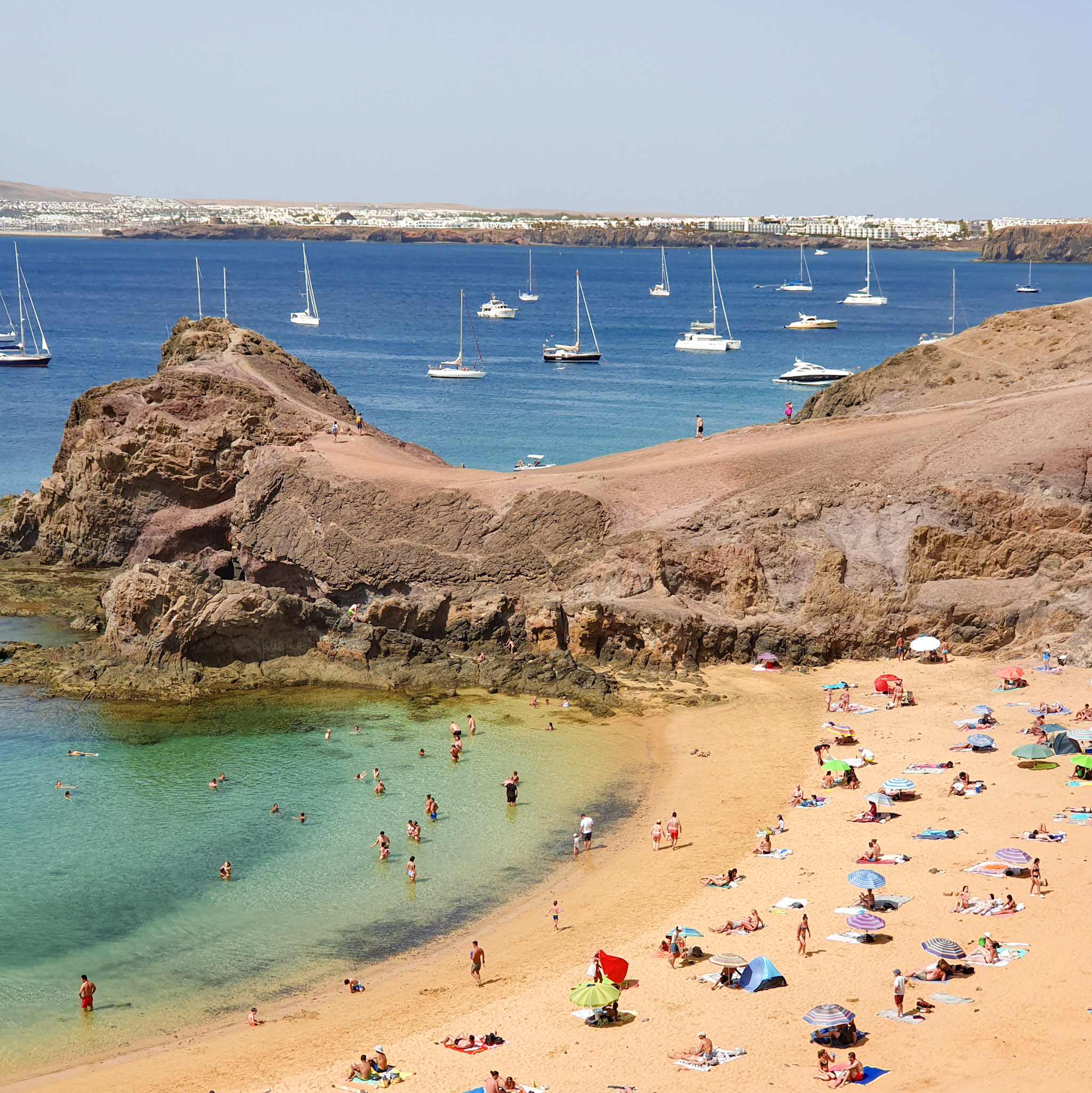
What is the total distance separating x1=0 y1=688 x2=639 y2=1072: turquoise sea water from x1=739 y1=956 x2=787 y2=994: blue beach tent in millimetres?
6727

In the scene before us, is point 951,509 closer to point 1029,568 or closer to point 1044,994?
point 1029,568

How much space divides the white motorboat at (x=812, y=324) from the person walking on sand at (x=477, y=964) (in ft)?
382

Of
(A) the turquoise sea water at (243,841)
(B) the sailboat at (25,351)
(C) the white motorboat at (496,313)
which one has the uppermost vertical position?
(C) the white motorboat at (496,313)

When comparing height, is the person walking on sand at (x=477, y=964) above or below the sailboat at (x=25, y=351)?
below

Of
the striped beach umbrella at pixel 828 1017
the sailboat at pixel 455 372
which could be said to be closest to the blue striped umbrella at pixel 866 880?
the striped beach umbrella at pixel 828 1017

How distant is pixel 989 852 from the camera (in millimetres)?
28766

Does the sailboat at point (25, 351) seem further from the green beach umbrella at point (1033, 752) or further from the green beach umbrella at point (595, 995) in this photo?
the green beach umbrella at point (595, 995)

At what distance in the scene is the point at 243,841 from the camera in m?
31.9

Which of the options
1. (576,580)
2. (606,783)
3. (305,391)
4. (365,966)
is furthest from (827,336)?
(365,966)

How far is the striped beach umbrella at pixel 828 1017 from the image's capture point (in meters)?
21.8

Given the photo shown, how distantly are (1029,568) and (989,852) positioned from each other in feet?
54.1

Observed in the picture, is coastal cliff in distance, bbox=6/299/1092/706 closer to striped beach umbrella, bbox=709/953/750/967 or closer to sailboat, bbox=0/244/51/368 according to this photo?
striped beach umbrella, bbox=709/953/750/967

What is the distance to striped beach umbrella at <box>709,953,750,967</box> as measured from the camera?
2444cm

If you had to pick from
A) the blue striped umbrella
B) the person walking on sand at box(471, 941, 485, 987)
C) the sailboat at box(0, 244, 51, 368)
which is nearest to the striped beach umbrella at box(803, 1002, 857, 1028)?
the blue striped umbrella
